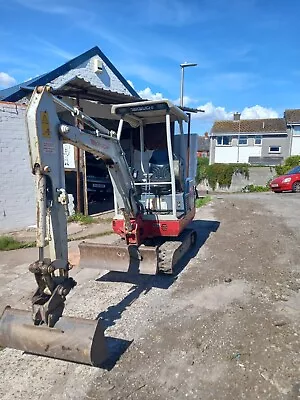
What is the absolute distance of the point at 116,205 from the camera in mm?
5754

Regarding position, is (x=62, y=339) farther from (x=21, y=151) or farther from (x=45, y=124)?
(x=21, y=151)

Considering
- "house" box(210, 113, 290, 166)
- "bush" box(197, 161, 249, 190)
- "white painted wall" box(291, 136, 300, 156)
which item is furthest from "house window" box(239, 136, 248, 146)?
"bush" box(197, 161, 249, 190)

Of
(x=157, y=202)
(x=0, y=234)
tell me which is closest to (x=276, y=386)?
(x=157, y=202)

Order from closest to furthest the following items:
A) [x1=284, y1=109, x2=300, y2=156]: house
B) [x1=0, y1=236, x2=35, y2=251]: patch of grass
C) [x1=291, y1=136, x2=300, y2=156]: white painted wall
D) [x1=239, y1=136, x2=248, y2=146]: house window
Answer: [x1=0, y1=236, x2=35, y2=251]: patch of grass → [x1=284, y1=109, x2=300, y2=156]: house → [x1=291, y1=136, x2=300, y2=156]: white painted wall → [x1=239, y1=136, x2=248, y2=146]: house window

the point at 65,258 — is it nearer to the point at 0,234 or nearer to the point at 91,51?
the point at 0,234

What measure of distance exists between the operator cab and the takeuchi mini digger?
0.02m

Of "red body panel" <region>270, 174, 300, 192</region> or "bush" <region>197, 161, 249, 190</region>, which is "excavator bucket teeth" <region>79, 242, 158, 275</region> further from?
"bush" <region>197, 161, 249, 190</region>

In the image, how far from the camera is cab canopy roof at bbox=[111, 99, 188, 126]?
5.50m

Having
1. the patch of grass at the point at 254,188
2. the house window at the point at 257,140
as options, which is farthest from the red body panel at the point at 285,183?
the house window at the point at 257,140

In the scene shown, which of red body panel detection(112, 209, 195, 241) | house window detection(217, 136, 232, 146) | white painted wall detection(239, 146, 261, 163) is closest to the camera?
red body panel detection(112, 209, 195, 241)

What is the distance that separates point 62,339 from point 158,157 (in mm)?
4326

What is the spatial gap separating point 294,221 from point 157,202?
6413 millimetres

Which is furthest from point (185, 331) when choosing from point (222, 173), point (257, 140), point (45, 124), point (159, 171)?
point (257, 140)

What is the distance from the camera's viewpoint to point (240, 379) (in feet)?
10.4
